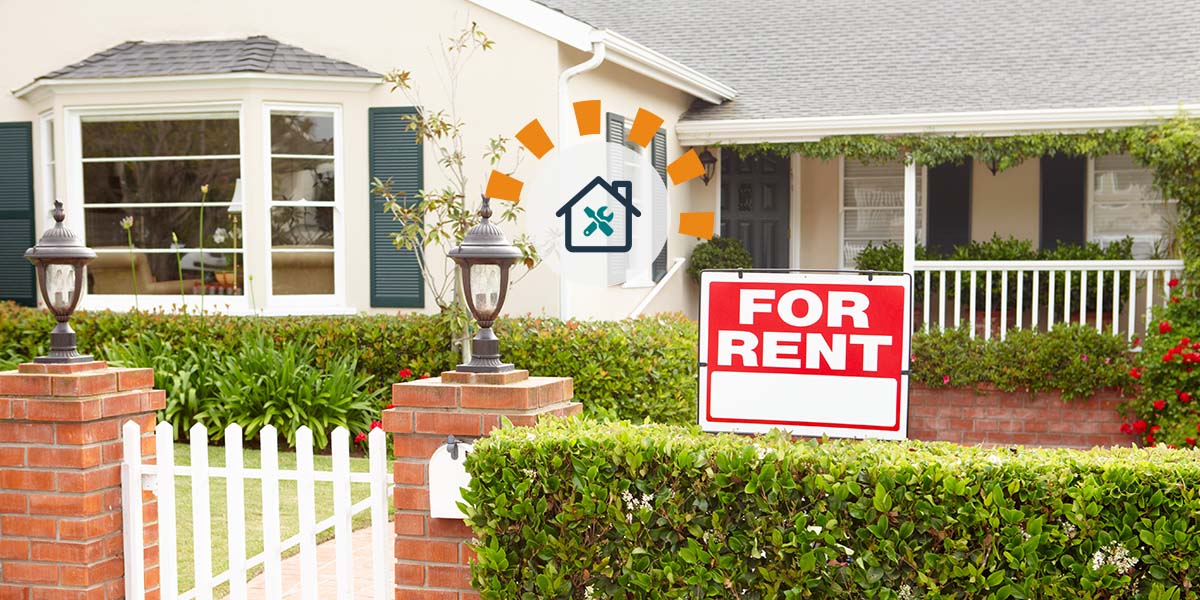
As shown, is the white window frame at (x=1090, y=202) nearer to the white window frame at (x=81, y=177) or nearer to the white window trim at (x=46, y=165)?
the white window frame at (x=81, y=177)

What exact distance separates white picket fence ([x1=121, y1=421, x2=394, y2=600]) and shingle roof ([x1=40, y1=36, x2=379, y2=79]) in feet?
18.8

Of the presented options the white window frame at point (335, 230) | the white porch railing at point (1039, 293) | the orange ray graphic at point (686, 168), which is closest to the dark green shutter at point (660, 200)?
the orange ray graphic at point (686, 168)

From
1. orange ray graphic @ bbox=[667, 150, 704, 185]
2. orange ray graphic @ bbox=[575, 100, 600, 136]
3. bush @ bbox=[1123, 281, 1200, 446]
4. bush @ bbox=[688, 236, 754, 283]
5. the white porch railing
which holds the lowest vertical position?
bush @ bbox=[1123, 281, 1200, 446]

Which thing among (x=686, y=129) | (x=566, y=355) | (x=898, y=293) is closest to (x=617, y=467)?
(x=898, y=293)

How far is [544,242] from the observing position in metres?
9.53

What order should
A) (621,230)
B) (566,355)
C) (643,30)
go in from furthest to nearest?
(643,30)
(621,230)
(566,355)

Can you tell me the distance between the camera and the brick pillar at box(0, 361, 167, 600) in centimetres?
426

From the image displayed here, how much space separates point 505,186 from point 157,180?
3.15 meters

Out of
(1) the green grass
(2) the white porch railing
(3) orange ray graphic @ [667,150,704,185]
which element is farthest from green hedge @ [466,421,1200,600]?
(3) orange ray graphic @ [667,150,704,185]

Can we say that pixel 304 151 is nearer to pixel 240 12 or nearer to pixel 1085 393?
pixel 240 12

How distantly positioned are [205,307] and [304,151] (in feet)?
5.24

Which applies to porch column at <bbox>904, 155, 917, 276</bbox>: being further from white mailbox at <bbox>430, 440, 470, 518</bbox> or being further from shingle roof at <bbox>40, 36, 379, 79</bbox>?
white mailbox at <bbox>430, 440, 470, 518</bbox>

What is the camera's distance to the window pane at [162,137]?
9.75 meters

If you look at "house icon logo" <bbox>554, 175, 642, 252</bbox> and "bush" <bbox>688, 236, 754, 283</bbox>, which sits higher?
"house icon logo" <bbox>554, 175, 642, 252</bbox>
